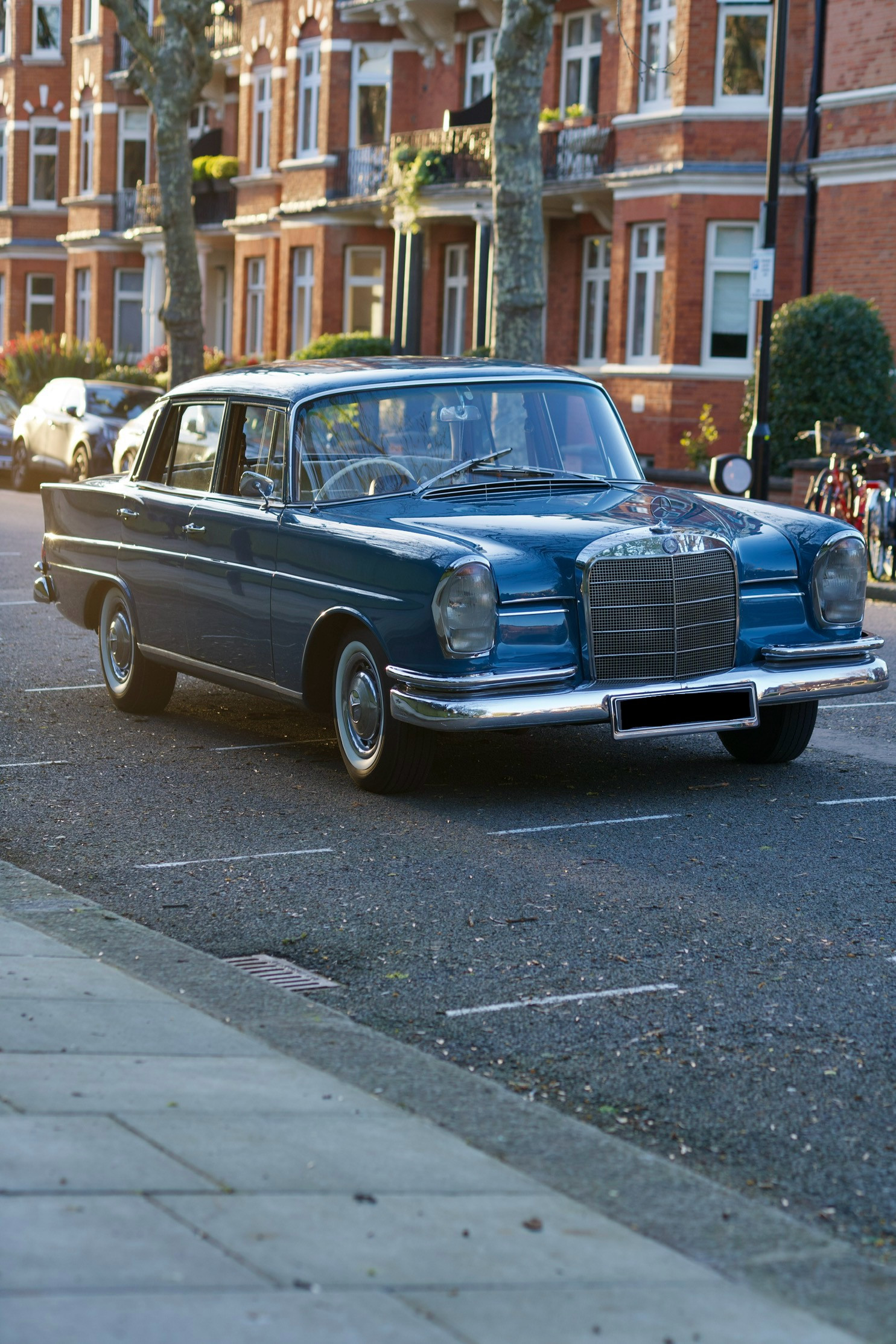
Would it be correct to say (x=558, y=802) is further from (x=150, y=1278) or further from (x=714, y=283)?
(x=714, y=283)

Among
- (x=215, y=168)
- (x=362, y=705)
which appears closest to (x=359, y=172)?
(x=215, y=168)

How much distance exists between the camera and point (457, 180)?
1379 inches

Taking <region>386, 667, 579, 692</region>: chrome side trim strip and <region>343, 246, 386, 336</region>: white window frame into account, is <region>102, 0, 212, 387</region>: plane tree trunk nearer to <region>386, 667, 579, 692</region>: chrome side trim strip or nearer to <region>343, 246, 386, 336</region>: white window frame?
<region>343, 246, 386, 336</region>: white window frame

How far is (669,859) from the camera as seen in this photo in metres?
6.73

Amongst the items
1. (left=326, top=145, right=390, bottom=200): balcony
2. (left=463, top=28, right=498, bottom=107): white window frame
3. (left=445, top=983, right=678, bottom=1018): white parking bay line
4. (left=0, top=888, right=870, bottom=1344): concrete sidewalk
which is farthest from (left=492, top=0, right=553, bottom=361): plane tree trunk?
(left=0, top=888, right=870, bottom=1344): concrete sidewalk

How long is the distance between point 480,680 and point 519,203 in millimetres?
15960

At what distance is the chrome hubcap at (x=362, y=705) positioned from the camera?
7.71 m

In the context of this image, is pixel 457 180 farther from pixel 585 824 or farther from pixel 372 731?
pixel 585 824

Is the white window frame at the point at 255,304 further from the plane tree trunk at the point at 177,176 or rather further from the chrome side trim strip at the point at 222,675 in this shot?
the chrome side trim strip at the point at 222,675

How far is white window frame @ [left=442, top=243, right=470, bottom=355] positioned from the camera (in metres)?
37.1

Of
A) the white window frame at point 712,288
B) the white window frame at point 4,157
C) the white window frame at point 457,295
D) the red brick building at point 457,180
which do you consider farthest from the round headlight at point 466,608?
the white window frame at point 4,157

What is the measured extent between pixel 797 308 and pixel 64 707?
16.1 m

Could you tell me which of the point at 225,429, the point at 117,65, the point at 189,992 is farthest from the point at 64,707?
the point at 117,65

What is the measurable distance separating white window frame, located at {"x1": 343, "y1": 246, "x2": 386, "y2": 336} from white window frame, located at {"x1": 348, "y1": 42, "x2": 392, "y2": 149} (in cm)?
211
